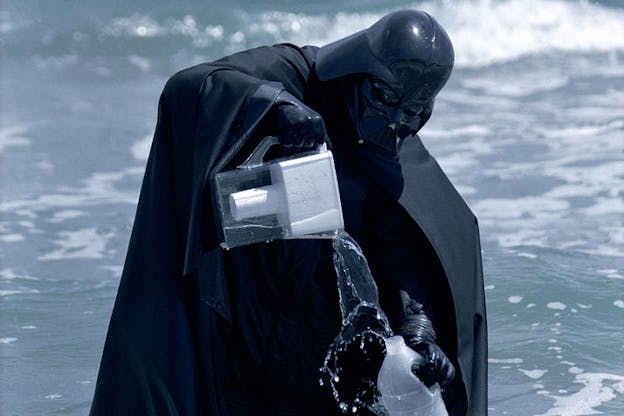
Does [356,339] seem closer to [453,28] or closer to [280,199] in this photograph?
[280,199]

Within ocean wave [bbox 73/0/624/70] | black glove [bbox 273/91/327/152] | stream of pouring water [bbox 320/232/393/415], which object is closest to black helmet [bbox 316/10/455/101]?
black glove [bbox 273/91/327/152]

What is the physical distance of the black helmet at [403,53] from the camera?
11.8 feet

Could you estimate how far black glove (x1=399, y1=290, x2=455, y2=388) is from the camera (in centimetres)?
378

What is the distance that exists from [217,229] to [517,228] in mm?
4635

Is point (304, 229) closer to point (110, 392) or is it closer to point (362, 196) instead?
point (362, 196)

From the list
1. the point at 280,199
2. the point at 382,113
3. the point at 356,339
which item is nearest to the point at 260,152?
the point at 280,199

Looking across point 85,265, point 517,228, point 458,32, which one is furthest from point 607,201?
point 458,32

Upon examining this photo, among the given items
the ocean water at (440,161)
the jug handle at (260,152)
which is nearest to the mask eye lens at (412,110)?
the jug handle at (260,152)

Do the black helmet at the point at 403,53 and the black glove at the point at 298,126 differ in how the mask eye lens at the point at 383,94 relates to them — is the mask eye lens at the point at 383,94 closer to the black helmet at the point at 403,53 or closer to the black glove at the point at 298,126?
the black helmet at the point at 403,53

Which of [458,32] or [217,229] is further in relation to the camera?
[458,32]

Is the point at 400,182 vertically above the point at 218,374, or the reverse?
the point at 400,182

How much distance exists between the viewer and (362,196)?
384 centimetres

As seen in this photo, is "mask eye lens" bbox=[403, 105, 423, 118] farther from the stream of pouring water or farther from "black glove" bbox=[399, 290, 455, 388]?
"black glove" bbox=[399, 290, 455, 388]

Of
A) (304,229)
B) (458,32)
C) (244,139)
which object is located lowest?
(304,229)
